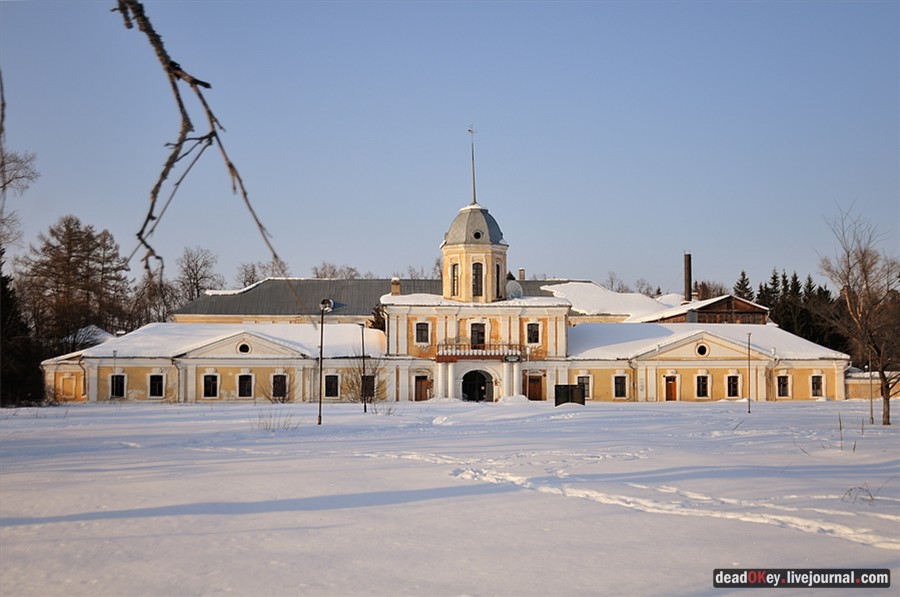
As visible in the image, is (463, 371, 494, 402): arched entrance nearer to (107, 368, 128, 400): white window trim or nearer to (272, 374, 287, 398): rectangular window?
(272, 374, 287, 398): rectangular window

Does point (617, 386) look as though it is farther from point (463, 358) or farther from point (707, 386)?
point (463, 358)

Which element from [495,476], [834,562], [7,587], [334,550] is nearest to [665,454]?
[495,476]

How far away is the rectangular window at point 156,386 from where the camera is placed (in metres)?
45.8

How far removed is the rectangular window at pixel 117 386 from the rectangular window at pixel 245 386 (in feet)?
20.0

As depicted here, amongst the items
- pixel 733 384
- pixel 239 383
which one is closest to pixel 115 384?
pixel 239 383

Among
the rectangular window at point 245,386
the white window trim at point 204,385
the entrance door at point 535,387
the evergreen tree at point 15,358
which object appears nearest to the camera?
the evergreen tree at point 15,358

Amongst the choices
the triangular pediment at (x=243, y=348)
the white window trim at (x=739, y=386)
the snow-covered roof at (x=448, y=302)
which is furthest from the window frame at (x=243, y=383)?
the white window trim at (x=739, y=386)

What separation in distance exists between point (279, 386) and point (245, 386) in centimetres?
186

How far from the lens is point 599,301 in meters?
68.2

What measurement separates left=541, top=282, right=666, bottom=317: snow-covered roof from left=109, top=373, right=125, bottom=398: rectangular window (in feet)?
105

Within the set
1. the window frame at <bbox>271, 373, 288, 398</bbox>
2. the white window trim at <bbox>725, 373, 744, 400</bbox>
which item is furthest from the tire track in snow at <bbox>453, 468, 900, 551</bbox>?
the white window trim at <bbox>725, 373, 744, 400</bbox>

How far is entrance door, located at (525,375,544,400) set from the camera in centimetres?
4741

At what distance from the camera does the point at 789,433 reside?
22.7 m

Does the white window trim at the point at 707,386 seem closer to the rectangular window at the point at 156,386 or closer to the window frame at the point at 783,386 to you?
the window frame at the point at 783,386
